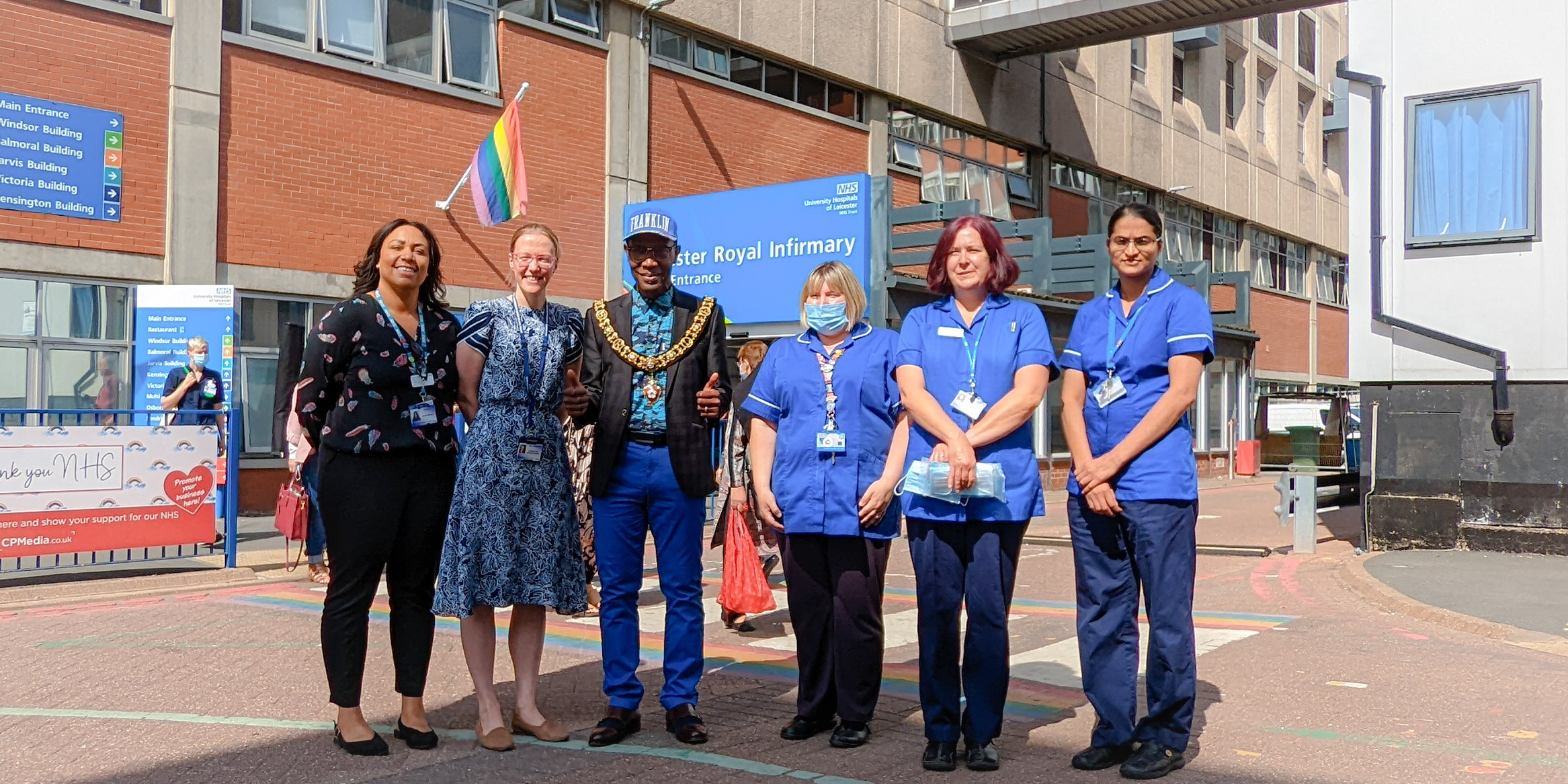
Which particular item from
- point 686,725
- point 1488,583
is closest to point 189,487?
point 686,725

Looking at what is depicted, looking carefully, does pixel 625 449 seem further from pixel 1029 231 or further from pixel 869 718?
pixel 1029 231

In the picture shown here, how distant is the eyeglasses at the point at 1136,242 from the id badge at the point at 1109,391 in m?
0.46

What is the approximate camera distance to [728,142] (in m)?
21.4

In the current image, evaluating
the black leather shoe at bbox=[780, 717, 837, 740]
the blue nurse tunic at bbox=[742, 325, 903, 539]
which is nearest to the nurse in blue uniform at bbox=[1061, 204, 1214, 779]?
the blue nurse tunic at bbox=[742, 325, 903, 539]

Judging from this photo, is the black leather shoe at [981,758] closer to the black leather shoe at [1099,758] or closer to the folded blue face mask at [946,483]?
the black leather shoe at [1099,758]

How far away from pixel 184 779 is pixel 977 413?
9.39 feet

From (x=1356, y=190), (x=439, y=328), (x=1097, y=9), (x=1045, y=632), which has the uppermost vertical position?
(x=1097, y=9)

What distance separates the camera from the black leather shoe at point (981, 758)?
179 inches

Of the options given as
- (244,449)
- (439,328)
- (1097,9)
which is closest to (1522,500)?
(439,328)

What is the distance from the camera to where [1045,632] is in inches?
304

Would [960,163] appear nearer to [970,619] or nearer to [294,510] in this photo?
[294,510]

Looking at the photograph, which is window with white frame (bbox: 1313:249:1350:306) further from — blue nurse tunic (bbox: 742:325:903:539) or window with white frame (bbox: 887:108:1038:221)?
blue nurse tunic (bbox: 742:325:903:539)

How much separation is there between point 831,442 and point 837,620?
26.0 inches

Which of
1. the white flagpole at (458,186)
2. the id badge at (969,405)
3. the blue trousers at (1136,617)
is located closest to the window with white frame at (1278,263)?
the white flagpole at (458,186)
